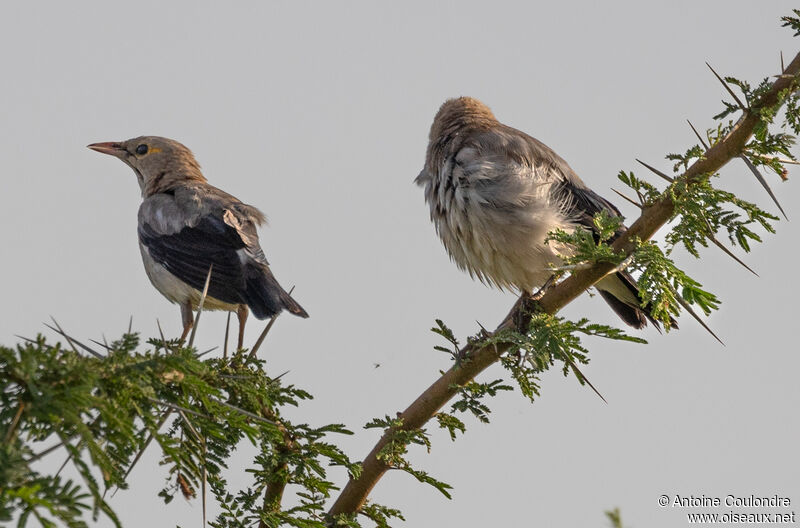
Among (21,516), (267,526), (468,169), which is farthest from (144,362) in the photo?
(468,169)

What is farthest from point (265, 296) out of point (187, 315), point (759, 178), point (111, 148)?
point (759, 178)

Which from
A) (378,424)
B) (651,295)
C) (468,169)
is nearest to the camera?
(651,295)

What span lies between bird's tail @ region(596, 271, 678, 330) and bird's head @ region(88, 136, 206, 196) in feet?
13.0

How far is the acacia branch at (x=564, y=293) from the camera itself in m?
4.21

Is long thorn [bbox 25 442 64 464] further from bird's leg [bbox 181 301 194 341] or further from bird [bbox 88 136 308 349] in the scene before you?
bird's leg [bbox 181 301 194 341]

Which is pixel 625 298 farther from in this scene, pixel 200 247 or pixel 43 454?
pixel 43 454

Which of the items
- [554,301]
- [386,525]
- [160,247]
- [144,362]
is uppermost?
[160,247]

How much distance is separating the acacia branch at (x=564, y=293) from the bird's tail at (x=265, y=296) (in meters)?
2.49

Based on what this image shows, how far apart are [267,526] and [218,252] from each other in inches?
143

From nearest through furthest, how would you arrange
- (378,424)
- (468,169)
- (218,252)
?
(378,424) → (468,169) → (218,252)

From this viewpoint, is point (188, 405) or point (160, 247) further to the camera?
point (160, 247)

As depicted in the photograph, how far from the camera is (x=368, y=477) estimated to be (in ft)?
15.7

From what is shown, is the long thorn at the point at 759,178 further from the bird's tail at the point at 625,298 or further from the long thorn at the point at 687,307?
the bird's tail at the point at 625,298

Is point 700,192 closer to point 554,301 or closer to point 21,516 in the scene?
point 554,301
